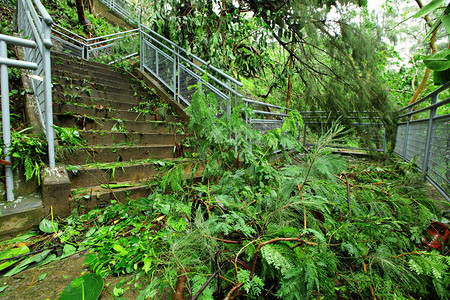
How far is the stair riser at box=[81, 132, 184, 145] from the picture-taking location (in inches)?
103

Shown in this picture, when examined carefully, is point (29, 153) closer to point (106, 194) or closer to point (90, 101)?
point (106, 194)

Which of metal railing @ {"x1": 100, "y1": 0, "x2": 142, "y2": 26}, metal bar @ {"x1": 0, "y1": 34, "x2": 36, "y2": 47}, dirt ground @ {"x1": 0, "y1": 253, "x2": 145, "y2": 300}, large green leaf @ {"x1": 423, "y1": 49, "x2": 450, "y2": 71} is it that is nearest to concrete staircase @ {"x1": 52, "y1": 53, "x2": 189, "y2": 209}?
dirt ground @ {"x1": 0, "y1": 253, "x2": 145, "y2": 300}

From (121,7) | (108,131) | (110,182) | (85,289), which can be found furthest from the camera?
(121,7)

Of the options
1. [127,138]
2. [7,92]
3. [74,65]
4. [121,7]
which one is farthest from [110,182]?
[121,7]

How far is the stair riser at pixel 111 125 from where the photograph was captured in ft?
8.96

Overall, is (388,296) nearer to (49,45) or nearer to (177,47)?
(49,45)

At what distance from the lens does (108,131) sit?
2814 millimetres

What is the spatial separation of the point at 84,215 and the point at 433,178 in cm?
356

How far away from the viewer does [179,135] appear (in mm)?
3469

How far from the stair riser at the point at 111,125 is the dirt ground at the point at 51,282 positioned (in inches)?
81.1

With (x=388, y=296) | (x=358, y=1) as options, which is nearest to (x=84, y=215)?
(x=388, y=296)

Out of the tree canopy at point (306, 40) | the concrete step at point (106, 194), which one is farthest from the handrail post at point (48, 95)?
the tree canopy at point (306, 40)

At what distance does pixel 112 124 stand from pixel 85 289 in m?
2.59

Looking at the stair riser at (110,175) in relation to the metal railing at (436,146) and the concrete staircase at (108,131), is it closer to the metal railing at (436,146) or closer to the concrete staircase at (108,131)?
the concrete staircase at (108,131)
